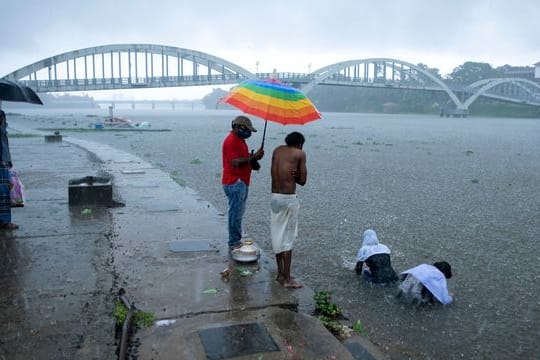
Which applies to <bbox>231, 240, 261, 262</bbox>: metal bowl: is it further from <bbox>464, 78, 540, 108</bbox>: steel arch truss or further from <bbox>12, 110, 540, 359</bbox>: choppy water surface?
<bbox>464, 78, 540, 108</bbox>: steel arch truss

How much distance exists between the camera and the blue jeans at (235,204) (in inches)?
202

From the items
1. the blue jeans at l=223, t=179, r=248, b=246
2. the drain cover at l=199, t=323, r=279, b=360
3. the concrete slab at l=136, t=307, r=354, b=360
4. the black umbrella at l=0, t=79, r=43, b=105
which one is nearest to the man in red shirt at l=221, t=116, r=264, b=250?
the blue jeans at l=223, t=179, r=248, b=246

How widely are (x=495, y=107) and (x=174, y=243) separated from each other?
360 ft

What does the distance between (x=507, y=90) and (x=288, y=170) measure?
115056 mm

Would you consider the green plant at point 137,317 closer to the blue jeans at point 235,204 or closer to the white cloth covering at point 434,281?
the blue jeans at point 235,204

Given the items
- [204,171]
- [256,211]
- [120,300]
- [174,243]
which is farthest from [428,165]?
[120,300]

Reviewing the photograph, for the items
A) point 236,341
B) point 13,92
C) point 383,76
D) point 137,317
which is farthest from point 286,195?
point 383,76

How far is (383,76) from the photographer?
10162 centimetres

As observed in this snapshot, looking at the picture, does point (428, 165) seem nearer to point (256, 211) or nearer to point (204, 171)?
point (204, 171)

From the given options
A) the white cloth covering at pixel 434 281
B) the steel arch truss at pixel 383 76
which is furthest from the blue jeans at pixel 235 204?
the steel arch truss at pixel 383 76

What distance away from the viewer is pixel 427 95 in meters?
108

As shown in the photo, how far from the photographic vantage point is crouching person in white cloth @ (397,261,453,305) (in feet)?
14.9

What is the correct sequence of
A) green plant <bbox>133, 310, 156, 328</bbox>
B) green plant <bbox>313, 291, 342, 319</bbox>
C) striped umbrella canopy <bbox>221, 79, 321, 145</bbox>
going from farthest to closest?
striped umbrella canopy <bbox>221, 79, 321, 145</bbox> → green plant <bbox>313, 291, 342, 319</bbox> → green plant <bbox>133, 310, 156, 328</bbox>

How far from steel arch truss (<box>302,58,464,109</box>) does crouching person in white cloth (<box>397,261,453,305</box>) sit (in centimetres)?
8132
